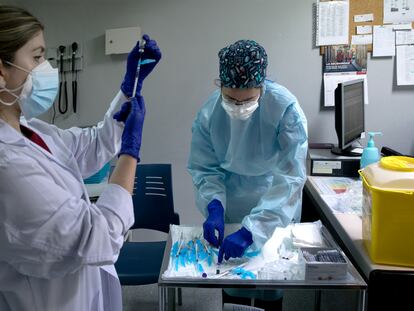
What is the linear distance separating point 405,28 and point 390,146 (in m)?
0.74

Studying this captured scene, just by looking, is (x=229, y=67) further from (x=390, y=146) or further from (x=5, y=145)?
(x=390, y=146)

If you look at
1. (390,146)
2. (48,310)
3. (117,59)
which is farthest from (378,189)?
(117,59)

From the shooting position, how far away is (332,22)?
2414 millimetres

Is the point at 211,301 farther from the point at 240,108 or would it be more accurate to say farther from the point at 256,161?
the point at 240,108

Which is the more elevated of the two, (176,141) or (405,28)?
(405,28)

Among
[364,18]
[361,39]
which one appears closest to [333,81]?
[361,39]

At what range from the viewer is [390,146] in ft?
8.35

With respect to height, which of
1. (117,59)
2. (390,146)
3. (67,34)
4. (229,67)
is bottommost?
(390,146)

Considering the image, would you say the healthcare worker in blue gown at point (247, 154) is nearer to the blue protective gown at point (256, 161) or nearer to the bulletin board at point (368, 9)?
the blue protective gown at point (256, 161)

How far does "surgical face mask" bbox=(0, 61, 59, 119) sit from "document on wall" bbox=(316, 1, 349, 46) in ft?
6.15

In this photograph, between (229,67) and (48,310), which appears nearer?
(48,310)

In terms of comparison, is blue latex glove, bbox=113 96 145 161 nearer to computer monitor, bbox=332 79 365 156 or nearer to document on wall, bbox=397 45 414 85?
computer monitor, bbox=332 79 365 156

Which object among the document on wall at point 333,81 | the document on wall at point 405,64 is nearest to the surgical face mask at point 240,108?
the document on wall at point 333,81

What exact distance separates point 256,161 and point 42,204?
926mm
